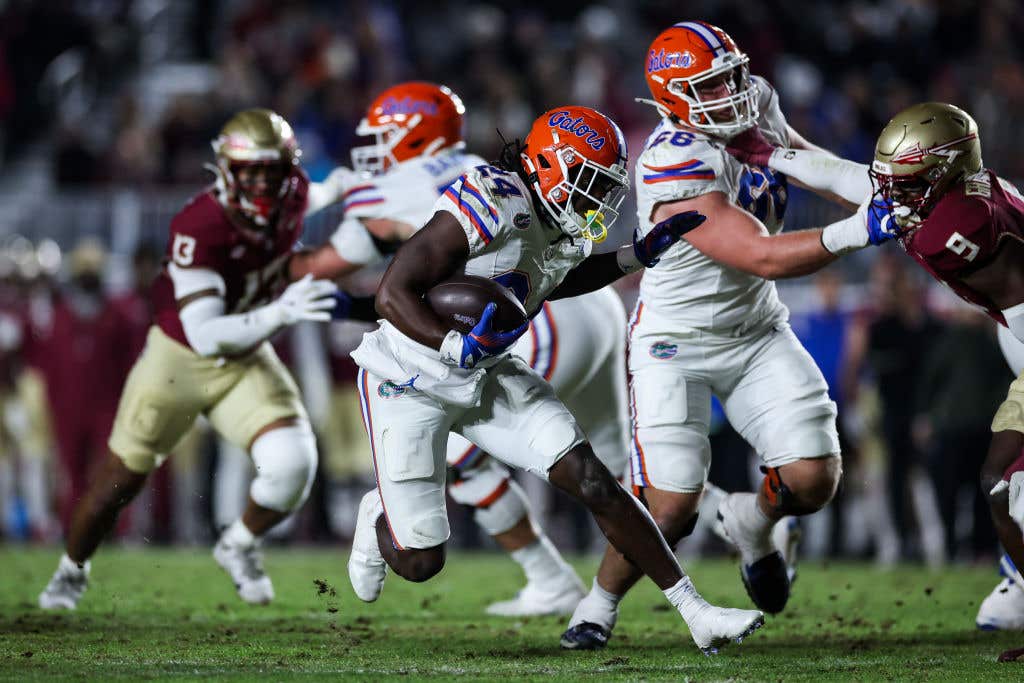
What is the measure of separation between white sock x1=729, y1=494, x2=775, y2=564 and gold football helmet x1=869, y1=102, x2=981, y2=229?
1.34 m

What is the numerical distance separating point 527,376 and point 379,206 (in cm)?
152

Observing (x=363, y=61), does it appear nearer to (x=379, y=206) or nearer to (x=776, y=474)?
(x=379, y=206)

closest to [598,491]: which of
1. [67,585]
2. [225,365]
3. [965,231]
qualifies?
[965,231]

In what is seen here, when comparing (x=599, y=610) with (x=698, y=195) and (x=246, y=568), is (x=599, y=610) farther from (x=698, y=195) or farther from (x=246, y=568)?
(x=246, y=568)

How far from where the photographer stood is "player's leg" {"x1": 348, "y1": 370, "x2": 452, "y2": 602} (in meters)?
4.55

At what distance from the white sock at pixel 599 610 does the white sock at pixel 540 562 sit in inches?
40.4

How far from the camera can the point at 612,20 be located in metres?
13.3

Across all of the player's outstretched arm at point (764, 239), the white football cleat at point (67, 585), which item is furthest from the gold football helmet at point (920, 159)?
the white football cleat at point (67, 585)

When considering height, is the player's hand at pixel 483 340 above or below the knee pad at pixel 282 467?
above

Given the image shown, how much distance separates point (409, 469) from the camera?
15.0 feet

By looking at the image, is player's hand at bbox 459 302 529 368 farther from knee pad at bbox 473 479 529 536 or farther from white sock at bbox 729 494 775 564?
knee pad at bbox 473 479 529 536

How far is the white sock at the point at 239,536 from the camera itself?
595 centimetres

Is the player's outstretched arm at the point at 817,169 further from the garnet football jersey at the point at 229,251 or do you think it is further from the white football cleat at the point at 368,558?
the garnet football jersey at the point at 229,251

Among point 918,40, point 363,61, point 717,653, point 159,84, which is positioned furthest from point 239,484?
point 918,40
